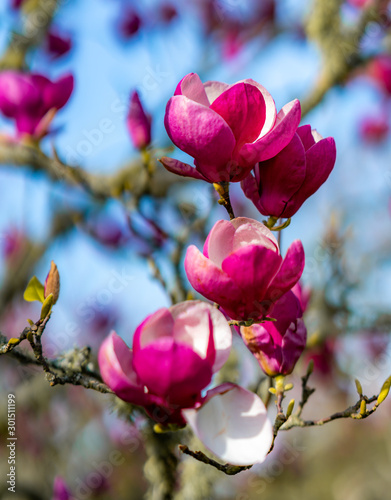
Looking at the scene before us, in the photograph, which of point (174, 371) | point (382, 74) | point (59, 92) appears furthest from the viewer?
point (382, 74)

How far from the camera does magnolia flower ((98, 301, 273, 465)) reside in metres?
0.46

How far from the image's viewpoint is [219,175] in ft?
1.85

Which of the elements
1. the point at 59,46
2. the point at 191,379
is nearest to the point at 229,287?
the point at 191,379

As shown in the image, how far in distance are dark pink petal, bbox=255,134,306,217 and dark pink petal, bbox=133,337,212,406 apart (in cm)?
21

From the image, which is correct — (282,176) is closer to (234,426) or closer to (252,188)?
(252,188)

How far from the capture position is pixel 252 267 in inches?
19.6

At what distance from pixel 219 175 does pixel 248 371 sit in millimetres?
699

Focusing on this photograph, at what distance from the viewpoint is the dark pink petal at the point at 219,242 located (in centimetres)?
52

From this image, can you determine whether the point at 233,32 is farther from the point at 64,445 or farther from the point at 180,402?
the point at 180,402

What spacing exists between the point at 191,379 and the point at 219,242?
0.48 feet

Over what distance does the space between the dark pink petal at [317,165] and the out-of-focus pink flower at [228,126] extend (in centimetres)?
6

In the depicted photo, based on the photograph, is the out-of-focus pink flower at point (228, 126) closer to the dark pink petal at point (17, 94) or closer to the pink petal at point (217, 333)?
the pink petal at point (217, 333)

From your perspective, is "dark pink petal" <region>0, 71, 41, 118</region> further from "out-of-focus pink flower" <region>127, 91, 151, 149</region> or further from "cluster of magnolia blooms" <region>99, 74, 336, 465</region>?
"cluster of magnolia blooms" <region>99, 74, 336, 465</region>

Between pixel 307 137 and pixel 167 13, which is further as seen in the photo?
pixel 167 13
